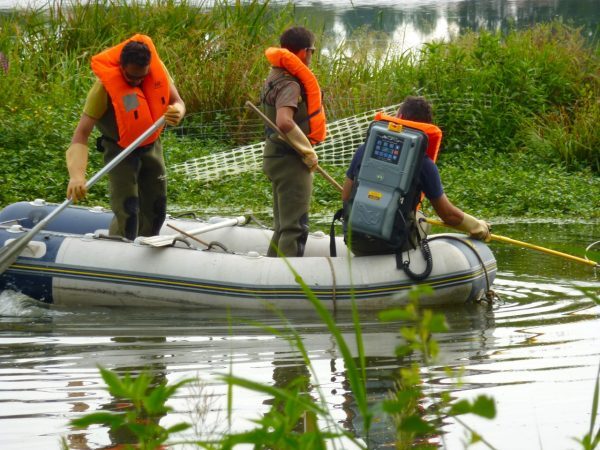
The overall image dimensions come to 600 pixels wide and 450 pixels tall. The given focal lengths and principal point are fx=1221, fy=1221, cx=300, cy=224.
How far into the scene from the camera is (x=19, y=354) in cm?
562

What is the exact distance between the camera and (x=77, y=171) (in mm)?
6684

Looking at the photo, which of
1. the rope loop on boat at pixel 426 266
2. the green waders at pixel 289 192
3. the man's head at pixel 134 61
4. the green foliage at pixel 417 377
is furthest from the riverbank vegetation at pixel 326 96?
the green foliage at pixel 417 377

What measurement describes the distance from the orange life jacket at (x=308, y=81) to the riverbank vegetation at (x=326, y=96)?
3.39m

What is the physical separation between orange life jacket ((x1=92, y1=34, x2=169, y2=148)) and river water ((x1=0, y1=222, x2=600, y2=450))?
1.05m

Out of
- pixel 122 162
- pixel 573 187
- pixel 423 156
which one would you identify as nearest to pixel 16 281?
pixel 122 162

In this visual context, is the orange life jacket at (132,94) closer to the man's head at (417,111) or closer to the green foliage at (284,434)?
the man's head at (417,111)

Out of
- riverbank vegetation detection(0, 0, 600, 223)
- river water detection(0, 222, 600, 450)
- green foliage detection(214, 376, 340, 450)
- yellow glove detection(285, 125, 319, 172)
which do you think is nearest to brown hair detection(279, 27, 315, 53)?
yellow glove detection(285, 125, 319, 172)

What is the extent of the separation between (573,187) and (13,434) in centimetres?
753

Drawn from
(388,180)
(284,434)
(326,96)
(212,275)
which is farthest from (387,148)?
(326,96)

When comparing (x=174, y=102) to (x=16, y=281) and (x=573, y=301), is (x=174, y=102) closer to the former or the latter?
(x=16, y=281)

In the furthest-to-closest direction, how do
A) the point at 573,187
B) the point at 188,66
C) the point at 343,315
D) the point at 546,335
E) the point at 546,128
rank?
1. the point at 188,66
2. the point at 546,128
3. the point at 573,187
4. the point at 343,315
5. the point at 546,335

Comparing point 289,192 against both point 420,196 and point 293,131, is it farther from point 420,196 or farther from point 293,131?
point 420,196

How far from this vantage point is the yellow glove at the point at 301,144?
21.9 feet

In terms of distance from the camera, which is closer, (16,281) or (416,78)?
(16,281)
